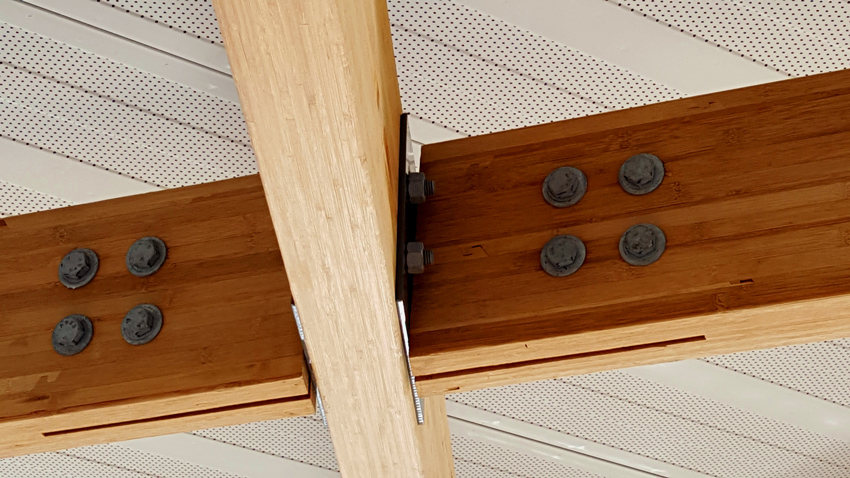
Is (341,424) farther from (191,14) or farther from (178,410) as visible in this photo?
(191,14)

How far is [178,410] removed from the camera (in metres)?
1.60

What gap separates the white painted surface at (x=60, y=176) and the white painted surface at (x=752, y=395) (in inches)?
59.8

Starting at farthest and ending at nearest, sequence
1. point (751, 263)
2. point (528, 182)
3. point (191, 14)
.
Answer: point (191, 14)
point (528, 182)
point (751, 263)

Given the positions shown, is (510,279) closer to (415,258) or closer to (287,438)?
(415,258)

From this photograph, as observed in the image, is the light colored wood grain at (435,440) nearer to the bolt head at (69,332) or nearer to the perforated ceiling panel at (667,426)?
the perforated ceiling panel at (667,426)

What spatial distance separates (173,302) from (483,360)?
654 millimetres

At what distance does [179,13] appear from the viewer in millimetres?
1802

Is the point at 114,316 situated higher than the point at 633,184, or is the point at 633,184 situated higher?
the point at 633,184

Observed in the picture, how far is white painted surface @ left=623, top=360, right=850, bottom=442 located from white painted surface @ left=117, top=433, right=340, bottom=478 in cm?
118

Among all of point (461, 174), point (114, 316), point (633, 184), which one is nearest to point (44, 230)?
point (114, 316)

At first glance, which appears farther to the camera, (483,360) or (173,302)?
(173,302)

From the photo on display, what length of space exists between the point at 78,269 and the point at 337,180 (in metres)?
0.85

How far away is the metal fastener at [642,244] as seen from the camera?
4.97ft

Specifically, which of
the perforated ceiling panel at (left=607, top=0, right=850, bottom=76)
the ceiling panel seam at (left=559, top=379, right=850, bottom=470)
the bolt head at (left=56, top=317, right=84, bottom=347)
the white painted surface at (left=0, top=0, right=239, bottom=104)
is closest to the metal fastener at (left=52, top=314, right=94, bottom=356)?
the bolt head at (left=56, top=317, right=84, bottom=347)
